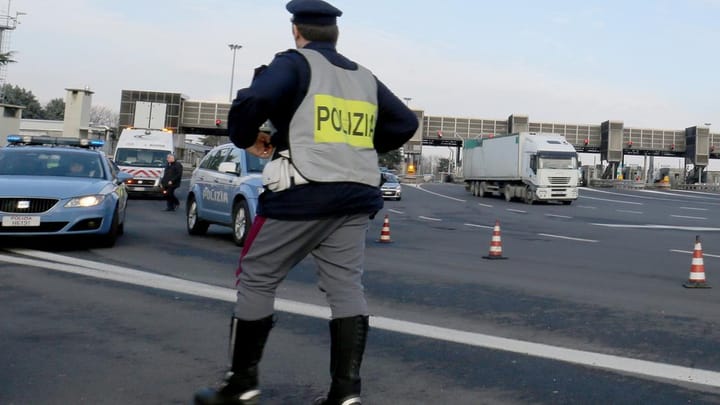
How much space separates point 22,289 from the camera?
6.86 m

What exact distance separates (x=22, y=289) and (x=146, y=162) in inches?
809

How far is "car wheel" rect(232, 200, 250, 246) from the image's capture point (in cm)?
1114

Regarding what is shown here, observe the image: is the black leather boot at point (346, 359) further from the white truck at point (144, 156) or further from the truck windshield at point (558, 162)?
the truck windshield at point (558, 162)

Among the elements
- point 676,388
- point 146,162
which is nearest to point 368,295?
point 676,388

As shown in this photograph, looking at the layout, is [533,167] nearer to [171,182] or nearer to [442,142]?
[171,182]

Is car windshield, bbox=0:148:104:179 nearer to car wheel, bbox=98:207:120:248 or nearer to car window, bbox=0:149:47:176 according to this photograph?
car window, bbox=0:149:47:176

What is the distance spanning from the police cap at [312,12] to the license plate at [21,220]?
709 centimetres

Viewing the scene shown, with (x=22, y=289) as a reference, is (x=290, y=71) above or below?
above

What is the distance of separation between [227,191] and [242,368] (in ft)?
28.9

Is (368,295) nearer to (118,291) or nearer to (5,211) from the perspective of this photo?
(118,291)

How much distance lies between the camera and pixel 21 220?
365 inches

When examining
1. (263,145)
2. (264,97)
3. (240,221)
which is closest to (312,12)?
(264,97)

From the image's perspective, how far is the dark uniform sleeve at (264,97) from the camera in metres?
3.11

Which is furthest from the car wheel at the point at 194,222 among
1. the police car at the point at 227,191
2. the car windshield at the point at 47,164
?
the car windshield at the point at 47,164
